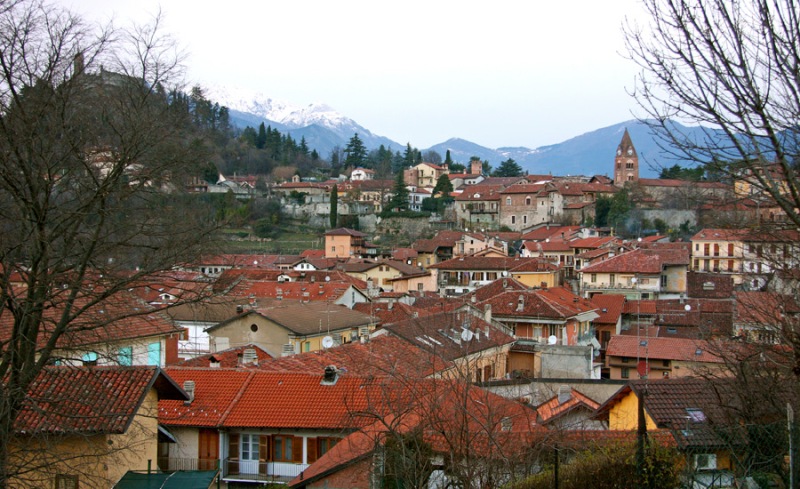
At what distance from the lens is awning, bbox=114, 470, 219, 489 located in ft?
31.6

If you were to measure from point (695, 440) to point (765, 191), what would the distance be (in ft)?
11.3

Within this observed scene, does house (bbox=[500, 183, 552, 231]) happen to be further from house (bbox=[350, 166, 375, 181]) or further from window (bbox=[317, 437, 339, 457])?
window (bbox=[317, 437, 339, 457])

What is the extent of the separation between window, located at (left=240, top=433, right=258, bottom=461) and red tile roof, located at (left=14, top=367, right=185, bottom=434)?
2.57 m

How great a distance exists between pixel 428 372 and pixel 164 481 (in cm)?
566

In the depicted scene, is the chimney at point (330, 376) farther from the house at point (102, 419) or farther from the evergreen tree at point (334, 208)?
the evergreen tree at point (334, 208)

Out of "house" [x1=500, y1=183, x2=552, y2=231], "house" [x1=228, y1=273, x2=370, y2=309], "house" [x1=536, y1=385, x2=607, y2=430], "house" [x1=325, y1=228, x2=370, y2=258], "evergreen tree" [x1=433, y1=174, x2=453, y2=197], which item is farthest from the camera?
"evergreen tree" [x1=433, y1=174, x2=453, y2=197]

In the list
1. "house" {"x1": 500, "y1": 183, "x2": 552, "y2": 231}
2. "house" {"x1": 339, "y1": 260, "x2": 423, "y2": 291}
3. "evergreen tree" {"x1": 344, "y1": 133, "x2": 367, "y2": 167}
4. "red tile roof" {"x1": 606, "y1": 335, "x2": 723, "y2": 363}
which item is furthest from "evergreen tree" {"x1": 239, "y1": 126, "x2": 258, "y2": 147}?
"red tile roof" {"x1": 606, "y1": 335, "x2": 723, "y2": 363}

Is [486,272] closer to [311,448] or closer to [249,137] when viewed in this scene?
[311,448]

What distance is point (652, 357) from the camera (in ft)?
81.4

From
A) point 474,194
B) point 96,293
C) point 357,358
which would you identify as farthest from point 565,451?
point 474,194

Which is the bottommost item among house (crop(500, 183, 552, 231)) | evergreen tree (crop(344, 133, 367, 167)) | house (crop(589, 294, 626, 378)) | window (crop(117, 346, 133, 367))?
house (crop(589, 294, 626, 378))

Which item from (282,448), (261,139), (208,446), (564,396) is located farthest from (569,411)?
(261,139)

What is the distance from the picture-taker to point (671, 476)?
7051 mm

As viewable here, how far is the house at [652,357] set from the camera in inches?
928
